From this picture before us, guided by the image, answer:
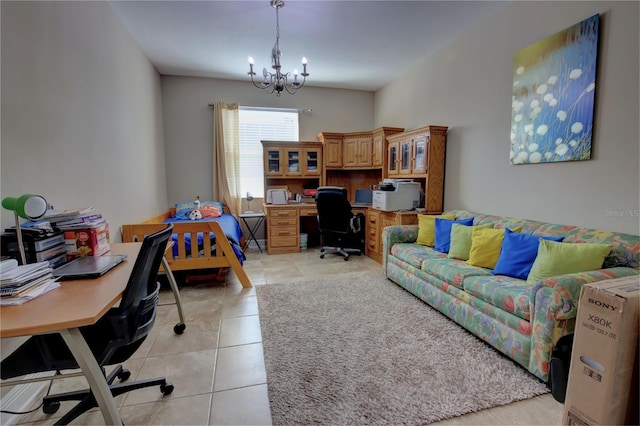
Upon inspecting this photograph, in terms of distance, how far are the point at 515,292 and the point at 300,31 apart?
333cm

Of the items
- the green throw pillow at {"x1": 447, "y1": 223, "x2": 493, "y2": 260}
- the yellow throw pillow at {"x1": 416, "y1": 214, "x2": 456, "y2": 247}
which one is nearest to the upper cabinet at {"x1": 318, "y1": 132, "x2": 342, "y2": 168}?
the yellow throw pillow at {"x1": 416, "y1": 214, "x2": 456, "y2": 247}

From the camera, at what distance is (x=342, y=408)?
1.57 meters

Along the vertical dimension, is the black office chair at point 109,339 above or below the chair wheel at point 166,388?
above

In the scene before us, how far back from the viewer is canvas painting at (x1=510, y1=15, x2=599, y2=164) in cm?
222

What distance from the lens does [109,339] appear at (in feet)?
4.40

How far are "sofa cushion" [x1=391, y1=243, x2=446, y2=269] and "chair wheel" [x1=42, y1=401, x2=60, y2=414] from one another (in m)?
2.77

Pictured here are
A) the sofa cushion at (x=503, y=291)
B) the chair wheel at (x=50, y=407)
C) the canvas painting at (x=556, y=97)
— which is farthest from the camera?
the canvas painting at (x=556, y=97)

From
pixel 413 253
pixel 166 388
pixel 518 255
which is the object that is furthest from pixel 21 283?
pixel 518 255

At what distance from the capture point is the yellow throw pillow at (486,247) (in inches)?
99.8

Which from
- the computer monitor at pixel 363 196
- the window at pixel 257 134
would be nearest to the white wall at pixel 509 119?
the computer monitor at pixel 363 196

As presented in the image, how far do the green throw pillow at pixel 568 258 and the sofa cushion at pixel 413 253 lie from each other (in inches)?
36.3

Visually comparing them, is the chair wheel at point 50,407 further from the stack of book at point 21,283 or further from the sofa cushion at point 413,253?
the sofa cushion at point 413,253

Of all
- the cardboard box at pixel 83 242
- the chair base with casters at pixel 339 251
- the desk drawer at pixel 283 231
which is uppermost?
the cardboard box at pixel 83 242

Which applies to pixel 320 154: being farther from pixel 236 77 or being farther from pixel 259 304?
pixel 259 304
